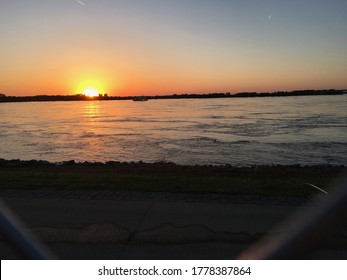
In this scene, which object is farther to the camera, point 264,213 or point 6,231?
point 264,213

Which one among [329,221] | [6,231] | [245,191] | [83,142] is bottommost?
[83,142]

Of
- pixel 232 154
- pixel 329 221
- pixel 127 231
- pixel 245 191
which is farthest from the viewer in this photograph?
pixel 232 154

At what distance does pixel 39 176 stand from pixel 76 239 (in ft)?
19.3

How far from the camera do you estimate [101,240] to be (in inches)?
205

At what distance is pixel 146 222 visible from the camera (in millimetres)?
5953

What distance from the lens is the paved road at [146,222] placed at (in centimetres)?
483

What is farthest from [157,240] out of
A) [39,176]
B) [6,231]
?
[39,176]

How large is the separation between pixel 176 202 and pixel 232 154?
16711 millimetres

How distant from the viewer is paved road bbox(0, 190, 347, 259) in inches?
190

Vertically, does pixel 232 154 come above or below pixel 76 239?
below

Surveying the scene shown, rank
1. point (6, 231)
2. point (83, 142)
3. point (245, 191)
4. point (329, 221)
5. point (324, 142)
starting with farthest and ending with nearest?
point (83, 142) < point (324, 142) < point (245, 191) < point (6, 231) < point (329, 221)

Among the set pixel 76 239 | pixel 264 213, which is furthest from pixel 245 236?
pixel 76 239

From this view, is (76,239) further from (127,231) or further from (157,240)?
(157,240)

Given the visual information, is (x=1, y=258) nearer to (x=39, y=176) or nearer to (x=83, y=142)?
(x=39, y=176)
